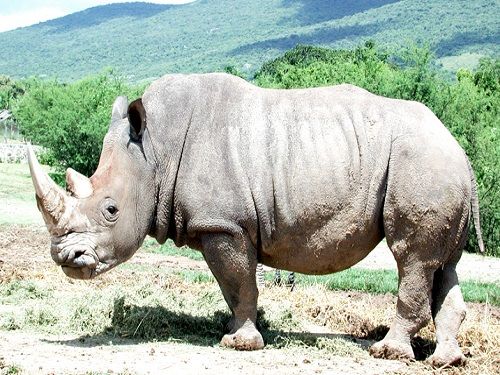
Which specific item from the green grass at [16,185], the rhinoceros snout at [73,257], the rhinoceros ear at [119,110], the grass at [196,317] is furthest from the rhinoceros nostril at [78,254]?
the green grass at [16,185]

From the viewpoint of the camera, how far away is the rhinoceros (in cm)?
705

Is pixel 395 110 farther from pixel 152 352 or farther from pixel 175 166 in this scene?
pixel 152 352

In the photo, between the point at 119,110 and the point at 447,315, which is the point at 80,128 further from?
the point at 447,315

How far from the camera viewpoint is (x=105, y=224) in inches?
281

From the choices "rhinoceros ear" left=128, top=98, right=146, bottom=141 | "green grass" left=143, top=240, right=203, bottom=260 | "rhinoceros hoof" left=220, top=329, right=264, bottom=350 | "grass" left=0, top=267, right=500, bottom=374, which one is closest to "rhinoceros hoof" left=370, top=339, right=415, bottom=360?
"grass" left=0, top=267, right=500, bottom=374

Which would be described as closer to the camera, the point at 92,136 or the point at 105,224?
the point at 105,224

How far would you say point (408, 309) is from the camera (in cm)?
717

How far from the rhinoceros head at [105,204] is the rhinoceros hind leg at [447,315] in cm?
256

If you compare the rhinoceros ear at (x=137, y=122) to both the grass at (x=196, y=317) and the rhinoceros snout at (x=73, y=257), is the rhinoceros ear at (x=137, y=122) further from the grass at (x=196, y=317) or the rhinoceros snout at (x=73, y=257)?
the grass at (x=196, y=317)

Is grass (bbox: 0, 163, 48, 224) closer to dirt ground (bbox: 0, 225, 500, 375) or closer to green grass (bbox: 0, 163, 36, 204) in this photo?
green grass (bbox: 0, 163, 36, 204)

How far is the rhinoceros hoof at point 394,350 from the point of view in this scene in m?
7.16

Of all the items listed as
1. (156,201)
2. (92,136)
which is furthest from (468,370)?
(92,136)

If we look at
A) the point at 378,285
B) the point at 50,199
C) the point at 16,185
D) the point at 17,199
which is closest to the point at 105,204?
the point at 50,199

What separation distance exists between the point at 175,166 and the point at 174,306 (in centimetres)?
173
